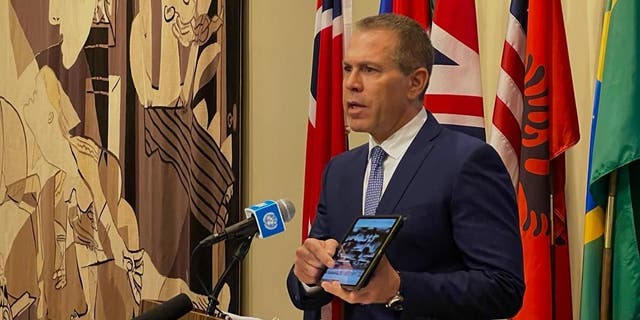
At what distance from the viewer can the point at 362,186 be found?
79.5 inches

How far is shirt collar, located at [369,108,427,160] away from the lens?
200 centimetres

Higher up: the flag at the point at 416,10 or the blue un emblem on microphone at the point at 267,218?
the flag at the point at 416,10

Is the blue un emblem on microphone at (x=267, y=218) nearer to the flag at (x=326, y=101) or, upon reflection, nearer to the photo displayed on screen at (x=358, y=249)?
the photo displayed on screen at (x=358, y=249)

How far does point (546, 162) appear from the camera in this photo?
2.80m

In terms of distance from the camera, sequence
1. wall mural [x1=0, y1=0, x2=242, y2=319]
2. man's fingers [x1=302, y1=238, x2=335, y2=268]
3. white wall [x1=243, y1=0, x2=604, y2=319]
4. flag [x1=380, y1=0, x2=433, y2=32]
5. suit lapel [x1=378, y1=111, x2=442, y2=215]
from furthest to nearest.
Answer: white wall [x1=243, y1=0, x2=604, y2=319]
wall mural [x1=0, y1=0, x2=242, y2=319]
flag [x1=380, y1=0, x2=433, y2=32]
suit lapel [x1=378, y1=111, x2=442, y2=215]
man's fingers [x1=302, y1=238, x2=335, y2=268]

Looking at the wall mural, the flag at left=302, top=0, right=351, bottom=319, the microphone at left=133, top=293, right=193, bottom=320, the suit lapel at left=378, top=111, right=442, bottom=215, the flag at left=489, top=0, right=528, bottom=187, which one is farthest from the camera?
the wall mural

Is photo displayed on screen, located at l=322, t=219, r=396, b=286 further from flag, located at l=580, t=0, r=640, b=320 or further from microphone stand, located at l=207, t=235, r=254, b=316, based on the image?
flag, located at l=580, t=0, r=640, b=320

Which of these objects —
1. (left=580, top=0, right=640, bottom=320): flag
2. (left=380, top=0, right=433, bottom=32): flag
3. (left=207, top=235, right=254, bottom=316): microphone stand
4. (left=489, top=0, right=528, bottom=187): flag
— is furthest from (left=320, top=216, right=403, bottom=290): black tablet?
(left=380, top=0, right=433, bottom=32): flag

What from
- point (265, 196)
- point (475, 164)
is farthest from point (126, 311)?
point (475, 164)

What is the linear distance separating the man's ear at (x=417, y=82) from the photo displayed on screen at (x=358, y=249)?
0.46 metres

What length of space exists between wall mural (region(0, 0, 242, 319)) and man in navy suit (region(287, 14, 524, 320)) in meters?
1.98

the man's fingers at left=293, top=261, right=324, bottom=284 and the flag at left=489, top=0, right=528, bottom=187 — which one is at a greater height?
the flag at left=489, top=0, right=528, bottom=187

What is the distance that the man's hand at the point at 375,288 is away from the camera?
1.63 metres

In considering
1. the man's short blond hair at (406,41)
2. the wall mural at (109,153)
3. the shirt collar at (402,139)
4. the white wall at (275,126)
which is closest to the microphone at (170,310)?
the shirt collar at (402,139)
